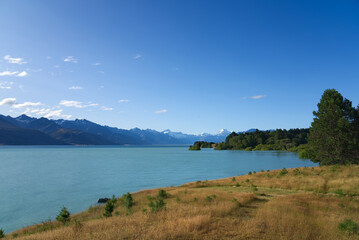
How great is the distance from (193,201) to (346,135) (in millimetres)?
37138

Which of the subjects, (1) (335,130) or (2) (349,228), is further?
(1) (335,130)

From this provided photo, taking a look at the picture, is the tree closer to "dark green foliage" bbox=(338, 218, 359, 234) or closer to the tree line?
the tree line

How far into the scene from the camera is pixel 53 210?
111ft

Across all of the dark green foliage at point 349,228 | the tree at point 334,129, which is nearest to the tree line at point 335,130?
the tree at point 334,129

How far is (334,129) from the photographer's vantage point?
142 feet

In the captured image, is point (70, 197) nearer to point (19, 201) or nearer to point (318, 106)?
point (19, 201)

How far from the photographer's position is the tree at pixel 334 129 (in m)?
42.1

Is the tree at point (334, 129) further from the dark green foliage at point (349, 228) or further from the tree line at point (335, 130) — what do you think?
the dark green foliage at point (349, 228)

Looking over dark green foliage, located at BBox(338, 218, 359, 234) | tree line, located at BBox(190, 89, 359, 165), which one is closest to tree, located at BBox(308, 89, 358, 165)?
tree line, located at BBox(190, 89, 359, 165)

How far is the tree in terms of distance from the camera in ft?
138

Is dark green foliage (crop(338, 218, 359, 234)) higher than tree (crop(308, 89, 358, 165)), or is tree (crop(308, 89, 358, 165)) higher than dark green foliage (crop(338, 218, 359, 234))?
tree (crop(308, 89, 358, 165))

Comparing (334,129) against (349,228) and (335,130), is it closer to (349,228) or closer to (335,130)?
(335,130)

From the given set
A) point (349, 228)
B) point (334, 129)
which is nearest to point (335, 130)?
point (334, 129)

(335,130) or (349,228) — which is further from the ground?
(335,130)
